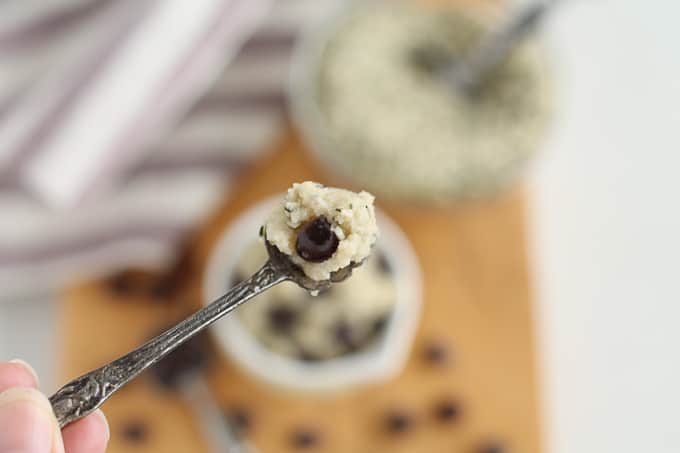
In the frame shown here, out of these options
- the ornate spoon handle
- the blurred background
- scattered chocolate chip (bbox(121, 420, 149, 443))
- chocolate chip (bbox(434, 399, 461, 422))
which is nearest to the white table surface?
the blurred background

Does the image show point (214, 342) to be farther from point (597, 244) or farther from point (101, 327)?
point (597, 244)

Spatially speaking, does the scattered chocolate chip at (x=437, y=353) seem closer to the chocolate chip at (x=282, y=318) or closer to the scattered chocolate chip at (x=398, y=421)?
the scattered chocolate chip at (x=398, y=421)

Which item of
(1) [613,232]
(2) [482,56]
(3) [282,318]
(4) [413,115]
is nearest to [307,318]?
(3) [282,318]

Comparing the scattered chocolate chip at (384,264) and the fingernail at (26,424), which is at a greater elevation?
the scattered chocolate chip at (384,264)

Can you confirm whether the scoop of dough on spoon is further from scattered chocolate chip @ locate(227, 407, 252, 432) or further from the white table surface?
the white table surface

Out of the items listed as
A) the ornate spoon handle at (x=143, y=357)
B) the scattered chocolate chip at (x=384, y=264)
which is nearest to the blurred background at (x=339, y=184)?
the scattered chocolate chip at (x=384, y=264)

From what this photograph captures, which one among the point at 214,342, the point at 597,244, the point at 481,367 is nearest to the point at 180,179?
the point at 214,342
